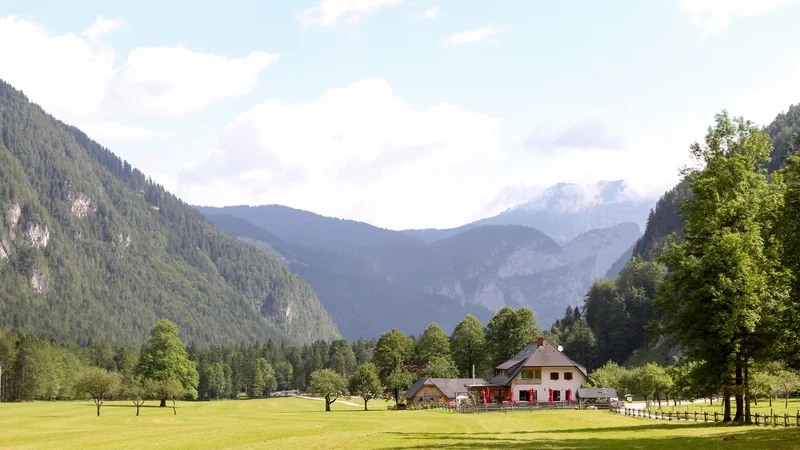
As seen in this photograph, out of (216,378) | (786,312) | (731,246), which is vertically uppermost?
(731,246)

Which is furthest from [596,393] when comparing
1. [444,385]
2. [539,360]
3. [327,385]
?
[327,385]

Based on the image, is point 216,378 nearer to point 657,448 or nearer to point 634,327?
point 634,327

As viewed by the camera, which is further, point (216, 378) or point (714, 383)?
point (216, 378)

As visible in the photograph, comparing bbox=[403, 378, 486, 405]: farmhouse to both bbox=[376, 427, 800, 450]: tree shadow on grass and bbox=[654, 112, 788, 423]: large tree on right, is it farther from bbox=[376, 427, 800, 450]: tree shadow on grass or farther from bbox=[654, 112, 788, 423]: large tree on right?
bbox=[376, 427, 800, 450]: tree shadow on grass

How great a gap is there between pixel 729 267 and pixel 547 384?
2492 inches

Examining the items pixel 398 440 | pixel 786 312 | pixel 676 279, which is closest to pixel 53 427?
pixel 398 440

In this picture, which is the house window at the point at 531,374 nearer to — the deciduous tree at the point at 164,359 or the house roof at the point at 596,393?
the house roof at the point at 596,393

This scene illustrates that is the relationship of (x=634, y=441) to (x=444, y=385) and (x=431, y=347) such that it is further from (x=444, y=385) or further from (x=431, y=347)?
(x=431, y=347)

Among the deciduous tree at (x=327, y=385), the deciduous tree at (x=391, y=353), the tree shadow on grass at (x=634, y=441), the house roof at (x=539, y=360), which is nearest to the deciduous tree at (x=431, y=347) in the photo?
the deciduous tree at (x=391, y=353)

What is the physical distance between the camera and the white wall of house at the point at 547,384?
104 m

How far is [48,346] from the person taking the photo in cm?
16225

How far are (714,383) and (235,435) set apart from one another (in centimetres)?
3145

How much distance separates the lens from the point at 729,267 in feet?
147

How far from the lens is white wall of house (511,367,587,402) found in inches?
4104
